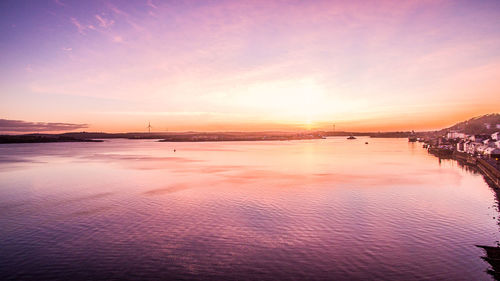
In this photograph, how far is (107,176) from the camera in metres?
37.7

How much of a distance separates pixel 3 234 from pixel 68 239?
3.96m

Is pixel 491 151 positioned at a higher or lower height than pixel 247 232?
higher

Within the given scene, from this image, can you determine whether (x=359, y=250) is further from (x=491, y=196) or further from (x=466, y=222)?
(x=491, y=196)

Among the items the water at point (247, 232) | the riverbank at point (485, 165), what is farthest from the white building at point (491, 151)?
the water at point (247, 232)

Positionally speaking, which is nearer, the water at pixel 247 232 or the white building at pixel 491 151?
the water at pixel 247 232

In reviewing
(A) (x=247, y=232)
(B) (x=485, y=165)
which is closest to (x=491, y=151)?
(B) (x=485, y=165)

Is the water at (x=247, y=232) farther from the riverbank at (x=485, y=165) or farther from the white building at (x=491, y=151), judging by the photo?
the white building at (x=491, y=151)

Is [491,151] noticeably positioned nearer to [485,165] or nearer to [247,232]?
[485,165]

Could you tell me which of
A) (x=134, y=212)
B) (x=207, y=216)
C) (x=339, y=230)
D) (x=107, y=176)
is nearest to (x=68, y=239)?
(x=134, y=212)

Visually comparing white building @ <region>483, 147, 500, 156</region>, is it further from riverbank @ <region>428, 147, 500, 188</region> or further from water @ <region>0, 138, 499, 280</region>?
water @ <region>0, 138, 499, 280</region>

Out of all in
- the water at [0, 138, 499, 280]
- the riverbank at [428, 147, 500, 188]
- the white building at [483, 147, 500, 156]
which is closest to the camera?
the water at [0, 138, 499, 280]

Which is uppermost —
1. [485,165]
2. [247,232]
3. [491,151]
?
[491,151]

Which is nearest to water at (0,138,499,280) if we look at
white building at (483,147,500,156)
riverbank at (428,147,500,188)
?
riverbank at (428,147,500,188)

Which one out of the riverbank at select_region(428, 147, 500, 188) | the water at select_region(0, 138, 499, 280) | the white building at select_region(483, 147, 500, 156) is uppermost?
the white building at select_region(483, 147, 500, 156)
